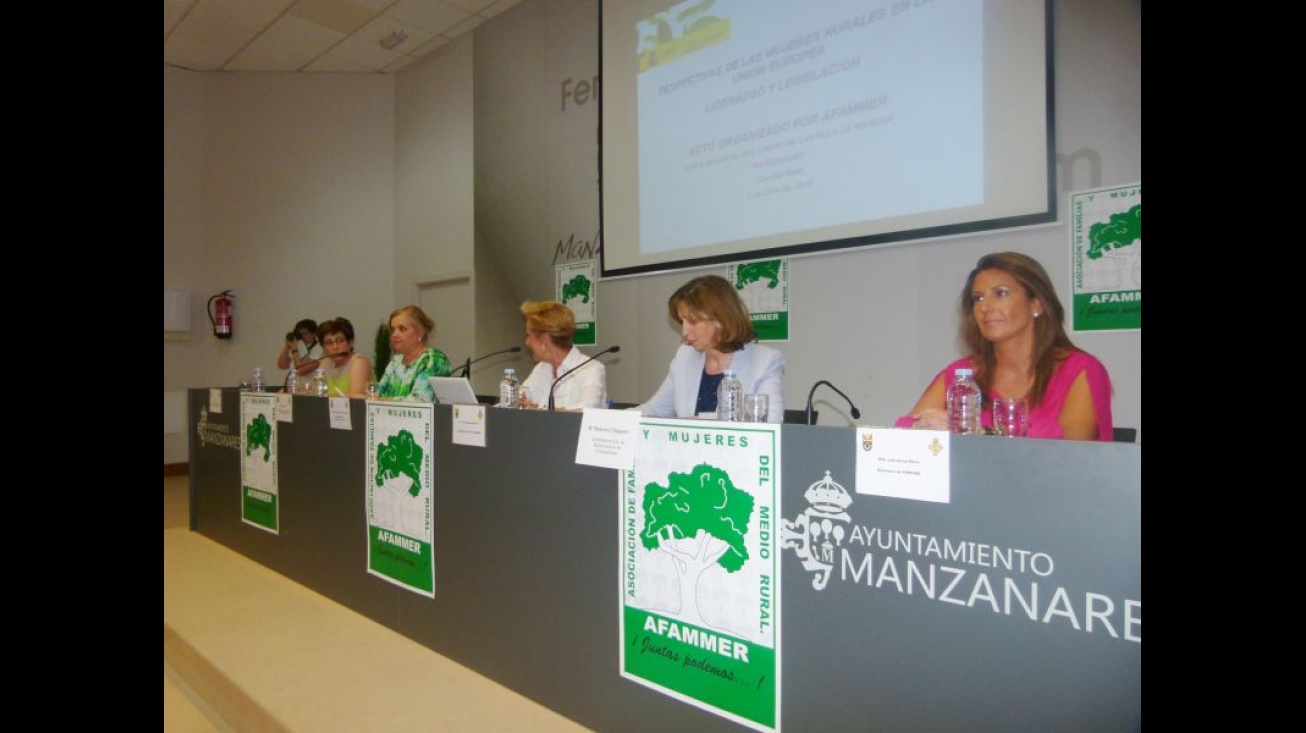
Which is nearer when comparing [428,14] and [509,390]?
[509,390]

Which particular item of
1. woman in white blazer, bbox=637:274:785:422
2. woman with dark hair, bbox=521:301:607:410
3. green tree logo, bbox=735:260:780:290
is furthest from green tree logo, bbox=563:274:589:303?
woman in white blazer, bbox=637:274:785:422

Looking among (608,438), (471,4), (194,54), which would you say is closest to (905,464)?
(608,438)

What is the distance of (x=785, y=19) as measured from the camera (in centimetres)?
293

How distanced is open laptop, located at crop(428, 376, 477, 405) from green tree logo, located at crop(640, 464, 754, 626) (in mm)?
926

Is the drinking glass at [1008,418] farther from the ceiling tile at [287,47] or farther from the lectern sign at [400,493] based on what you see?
the ceiling tile at [287,47]

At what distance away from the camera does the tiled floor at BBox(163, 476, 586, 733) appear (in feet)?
4.92

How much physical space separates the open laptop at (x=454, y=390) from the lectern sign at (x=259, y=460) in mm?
647

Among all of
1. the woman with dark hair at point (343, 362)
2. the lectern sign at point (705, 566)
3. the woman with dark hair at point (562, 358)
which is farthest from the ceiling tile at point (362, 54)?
the lectern sign at point (705, 566)

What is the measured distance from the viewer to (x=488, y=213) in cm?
468

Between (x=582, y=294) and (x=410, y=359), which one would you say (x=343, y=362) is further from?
(x=582, y=294)

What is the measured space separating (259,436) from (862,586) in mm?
2225

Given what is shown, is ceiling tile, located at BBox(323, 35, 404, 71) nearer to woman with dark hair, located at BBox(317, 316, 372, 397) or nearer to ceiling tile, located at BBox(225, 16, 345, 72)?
ceiling tile, located at BBox(225, 16, 345, 72)
